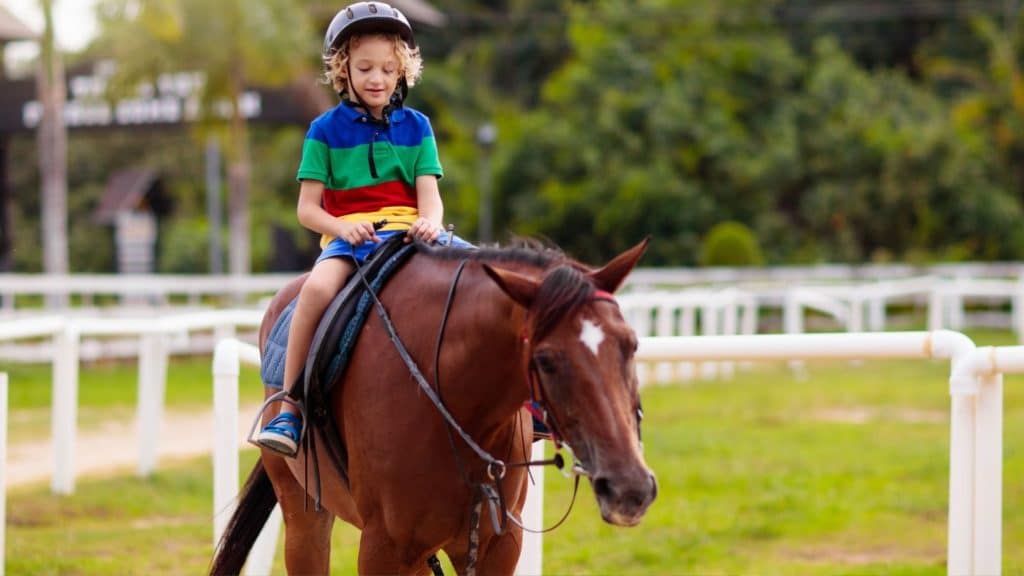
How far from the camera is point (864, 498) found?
28.8 ft

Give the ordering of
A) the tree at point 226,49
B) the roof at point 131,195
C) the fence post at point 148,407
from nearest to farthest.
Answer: the fence post at point 148,407
the tree at point 226,49
the roof at point 131,195

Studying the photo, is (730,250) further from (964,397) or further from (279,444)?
(279,444)

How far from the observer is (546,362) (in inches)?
128

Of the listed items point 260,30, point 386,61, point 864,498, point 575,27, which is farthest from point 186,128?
point 386,61

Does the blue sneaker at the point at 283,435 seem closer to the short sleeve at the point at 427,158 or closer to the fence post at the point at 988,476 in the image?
the short sleeve at the point at 427,158

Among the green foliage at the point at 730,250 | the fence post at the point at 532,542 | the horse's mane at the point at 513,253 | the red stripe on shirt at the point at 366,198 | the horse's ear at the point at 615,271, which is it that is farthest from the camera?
the green foliage at the point at 730,250

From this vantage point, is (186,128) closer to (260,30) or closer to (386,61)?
(260,30)

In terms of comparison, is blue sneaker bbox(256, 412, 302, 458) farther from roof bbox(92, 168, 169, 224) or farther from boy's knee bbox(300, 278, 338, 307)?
roof bbox(92, 168, 169, 224)

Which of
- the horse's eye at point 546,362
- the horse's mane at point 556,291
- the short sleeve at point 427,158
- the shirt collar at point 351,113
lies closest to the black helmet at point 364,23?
the shirt collar at point 351,113

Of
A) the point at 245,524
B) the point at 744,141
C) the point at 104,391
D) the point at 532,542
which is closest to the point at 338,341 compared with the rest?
the point at 245,524

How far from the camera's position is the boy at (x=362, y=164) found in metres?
4.07

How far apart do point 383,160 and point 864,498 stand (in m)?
5.69

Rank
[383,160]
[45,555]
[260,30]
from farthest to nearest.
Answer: [260,30], [45,555], [383,160]

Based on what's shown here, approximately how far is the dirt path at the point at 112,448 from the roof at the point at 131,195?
34.0 metres
